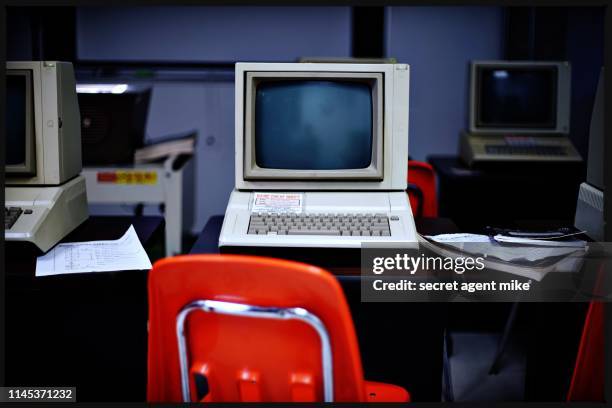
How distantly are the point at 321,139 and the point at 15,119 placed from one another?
2.54 ft

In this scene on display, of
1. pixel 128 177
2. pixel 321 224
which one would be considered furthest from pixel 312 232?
pixel 128 177

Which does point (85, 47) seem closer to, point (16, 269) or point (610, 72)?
point (16, 269)

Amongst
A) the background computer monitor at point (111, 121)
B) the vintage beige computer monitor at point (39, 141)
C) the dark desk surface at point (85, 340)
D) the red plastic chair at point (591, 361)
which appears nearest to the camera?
the red plastic chair at point (591, 361)

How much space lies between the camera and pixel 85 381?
1.98 m

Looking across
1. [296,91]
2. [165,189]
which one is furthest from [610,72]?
[165,189]

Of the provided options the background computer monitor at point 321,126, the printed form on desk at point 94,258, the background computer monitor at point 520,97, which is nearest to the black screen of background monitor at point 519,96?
the background computer monitor at point 520,97

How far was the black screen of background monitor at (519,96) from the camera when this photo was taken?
11.0 feet

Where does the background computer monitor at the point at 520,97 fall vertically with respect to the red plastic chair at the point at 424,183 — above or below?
above

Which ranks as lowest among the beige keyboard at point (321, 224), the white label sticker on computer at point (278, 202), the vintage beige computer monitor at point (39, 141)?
the beige keyboard at point (321, 224)

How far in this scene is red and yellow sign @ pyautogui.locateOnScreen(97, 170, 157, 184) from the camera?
332 centimetres

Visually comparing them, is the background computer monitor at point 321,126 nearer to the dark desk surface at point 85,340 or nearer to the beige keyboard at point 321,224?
the beige keyboard at point 321,224

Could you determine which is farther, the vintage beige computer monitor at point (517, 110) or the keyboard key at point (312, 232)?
the vintage beige computer monitor at point (517, 110)

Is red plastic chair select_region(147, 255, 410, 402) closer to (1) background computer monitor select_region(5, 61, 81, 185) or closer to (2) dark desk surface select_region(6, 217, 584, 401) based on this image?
(2) dark desk surface select_region(6, 217, 584, 401)

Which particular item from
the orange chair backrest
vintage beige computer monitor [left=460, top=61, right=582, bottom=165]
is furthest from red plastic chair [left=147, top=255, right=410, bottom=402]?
vintage beige computer monitor [left=460, top=61, right=582, bottom=165]
